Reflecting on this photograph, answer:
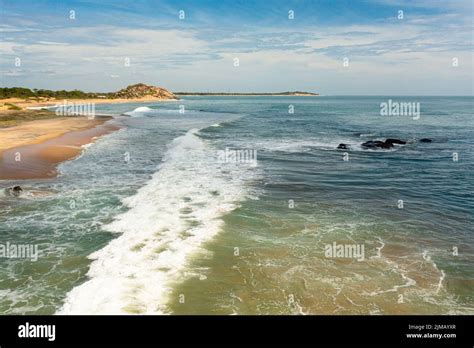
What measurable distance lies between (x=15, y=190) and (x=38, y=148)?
561 inches

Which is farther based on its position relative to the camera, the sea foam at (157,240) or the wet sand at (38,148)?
the wet sand at (38,148)

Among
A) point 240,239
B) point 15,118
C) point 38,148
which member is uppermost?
point 15,118

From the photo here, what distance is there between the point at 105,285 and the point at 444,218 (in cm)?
1408

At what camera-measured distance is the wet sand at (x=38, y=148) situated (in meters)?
24.3

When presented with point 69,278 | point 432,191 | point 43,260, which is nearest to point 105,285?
point 69,278

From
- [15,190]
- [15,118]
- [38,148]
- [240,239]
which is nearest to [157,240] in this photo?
[240,239]

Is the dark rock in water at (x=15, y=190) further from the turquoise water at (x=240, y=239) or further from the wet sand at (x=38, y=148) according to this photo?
the wet sand at (x=38, y=148)

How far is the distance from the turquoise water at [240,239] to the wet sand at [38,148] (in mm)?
1614

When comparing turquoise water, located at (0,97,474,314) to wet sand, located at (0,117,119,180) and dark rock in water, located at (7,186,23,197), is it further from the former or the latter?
wet sand, located at (0,117,119,180)

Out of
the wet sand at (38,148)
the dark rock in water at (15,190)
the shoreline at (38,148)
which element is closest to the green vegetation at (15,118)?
the shoreline at (38,148)

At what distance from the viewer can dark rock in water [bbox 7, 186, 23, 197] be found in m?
19.2

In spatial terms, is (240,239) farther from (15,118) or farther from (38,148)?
(15,118)

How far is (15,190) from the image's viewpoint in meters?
19.4

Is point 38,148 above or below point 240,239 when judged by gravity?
above
